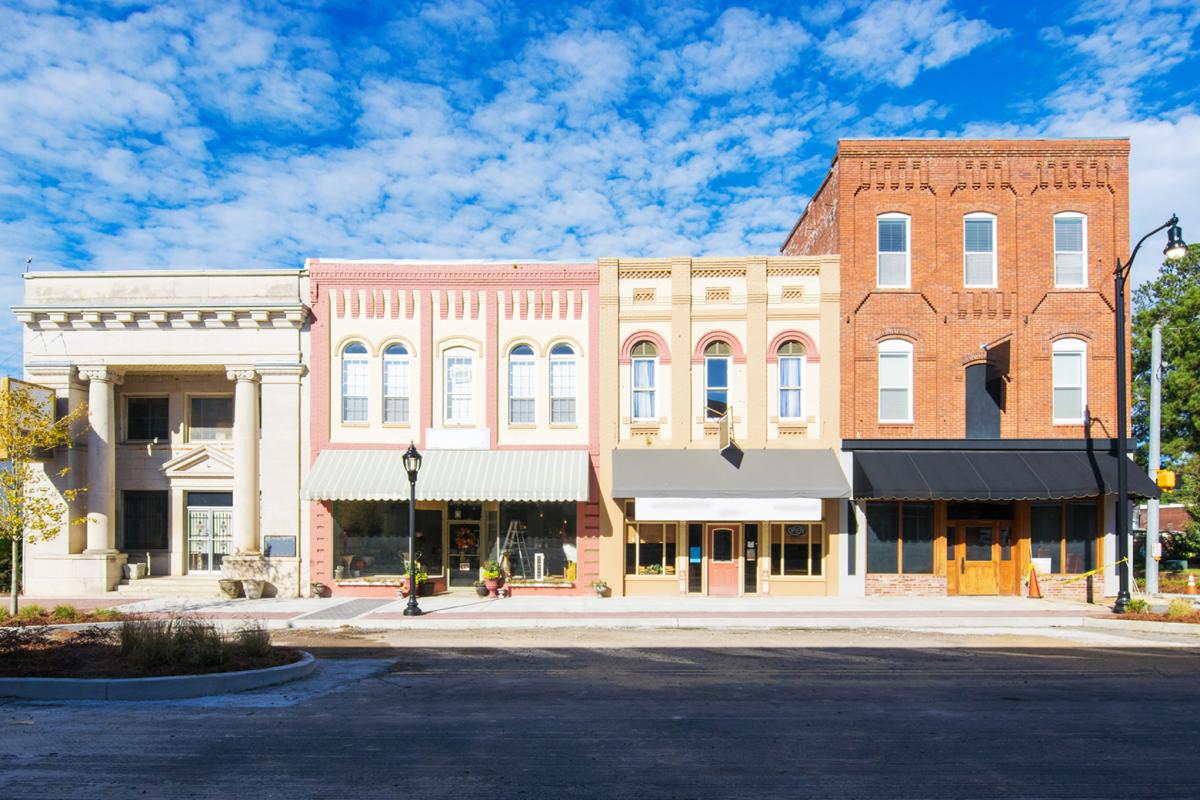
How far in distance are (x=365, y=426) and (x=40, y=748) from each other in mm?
14064

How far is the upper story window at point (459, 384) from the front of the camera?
74.1ft

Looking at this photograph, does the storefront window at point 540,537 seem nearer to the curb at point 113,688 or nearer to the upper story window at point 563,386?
the upper story window at point 563,386

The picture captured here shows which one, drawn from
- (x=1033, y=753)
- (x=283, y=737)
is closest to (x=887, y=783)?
(x=1033, y=753)

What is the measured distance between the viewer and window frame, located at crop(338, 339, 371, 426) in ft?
73.8

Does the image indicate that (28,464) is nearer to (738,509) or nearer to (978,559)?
(738,509)

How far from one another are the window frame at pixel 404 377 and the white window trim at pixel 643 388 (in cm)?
625

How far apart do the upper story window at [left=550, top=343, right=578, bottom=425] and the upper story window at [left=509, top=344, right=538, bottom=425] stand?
0.54 metres

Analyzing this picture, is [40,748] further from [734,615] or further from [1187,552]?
[1187,552]

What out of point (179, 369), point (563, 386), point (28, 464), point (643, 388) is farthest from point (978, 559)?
point (28, 464)

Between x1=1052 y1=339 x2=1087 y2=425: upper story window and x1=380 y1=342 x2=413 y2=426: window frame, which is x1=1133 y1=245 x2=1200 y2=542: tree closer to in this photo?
x1=1052 y1=339 x2=1087 y2=425: upper story window

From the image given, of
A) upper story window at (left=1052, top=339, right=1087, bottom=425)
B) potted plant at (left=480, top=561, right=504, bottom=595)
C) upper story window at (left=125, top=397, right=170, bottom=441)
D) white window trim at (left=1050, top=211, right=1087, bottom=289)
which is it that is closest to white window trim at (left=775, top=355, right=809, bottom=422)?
upper story window at (left=1052, top=339, right=1087, bottom=425)

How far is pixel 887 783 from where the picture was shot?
7812 mm

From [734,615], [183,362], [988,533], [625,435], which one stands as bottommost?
[734,615]

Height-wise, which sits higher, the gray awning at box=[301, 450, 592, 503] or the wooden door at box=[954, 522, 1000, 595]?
the gray awning at box=[301, 450, 592, 503]
